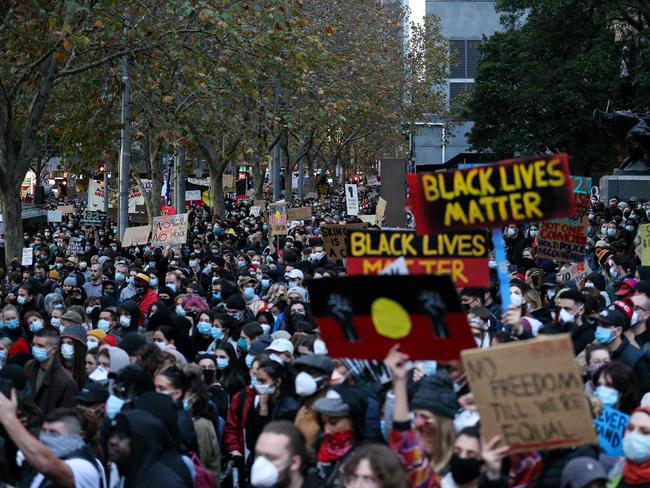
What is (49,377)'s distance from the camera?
8531 mm

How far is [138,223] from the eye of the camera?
130 feet

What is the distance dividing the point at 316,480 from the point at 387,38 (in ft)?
140

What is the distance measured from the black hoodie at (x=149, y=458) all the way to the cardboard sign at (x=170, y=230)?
16.0 meters

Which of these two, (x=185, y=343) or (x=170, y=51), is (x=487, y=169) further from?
(x=170, y=51)

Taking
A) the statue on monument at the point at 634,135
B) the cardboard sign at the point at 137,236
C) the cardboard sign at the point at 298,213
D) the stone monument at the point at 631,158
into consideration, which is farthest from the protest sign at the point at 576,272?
the statue on monument at the point at 634,135

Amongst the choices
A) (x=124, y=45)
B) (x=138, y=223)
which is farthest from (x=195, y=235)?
(x=124, y=45)

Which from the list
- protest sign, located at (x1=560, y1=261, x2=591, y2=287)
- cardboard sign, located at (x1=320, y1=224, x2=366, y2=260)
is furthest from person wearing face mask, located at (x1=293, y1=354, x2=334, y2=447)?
cardboard sign, located at (x1=320, y1=224, x2=366, y2=260)

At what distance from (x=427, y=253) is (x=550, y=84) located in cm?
3279

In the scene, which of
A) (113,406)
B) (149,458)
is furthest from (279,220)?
(149,458)

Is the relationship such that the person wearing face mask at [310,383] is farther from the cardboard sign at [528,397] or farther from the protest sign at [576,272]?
the protest sign at [576,272]

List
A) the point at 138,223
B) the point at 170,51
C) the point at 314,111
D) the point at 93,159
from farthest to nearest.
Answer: the point at 138,223 < the point at 314,111 < the point at 93,159 < the point at 170,51

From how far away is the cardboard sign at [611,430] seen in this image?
20.0 feet

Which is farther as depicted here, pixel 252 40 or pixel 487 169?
pixel 252 40

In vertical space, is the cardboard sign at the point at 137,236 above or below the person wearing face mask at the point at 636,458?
above
